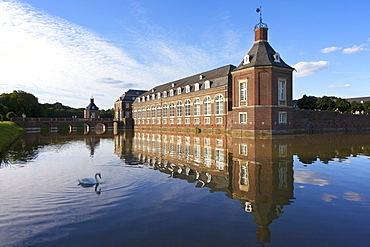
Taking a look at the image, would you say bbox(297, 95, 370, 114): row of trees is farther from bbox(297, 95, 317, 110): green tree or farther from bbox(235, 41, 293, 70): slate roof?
bbox(235, 41, 293, 70): slate roof

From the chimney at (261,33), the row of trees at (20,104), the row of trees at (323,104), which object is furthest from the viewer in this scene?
the row of trees at (20,104)

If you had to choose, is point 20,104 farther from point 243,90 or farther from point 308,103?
point 308,103

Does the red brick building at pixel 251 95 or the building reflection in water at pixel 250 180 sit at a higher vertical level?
the red brick building at pixel 251 95

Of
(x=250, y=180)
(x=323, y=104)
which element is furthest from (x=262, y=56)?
(x=323, y=104)

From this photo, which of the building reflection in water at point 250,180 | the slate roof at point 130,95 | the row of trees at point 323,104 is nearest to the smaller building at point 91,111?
the slate roof at point 130,95

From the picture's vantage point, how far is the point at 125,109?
274ft

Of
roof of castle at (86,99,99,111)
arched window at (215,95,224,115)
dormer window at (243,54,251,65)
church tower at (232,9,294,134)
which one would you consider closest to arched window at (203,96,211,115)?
arched window at (215,95,224,115)

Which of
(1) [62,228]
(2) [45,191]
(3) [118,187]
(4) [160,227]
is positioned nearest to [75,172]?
A: (2) [45,191]

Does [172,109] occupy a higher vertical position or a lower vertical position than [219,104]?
higher

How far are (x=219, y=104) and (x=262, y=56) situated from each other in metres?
11.5

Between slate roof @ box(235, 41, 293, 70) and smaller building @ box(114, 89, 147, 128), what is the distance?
52.8 metres

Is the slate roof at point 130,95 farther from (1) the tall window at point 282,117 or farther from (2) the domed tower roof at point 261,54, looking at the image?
(1) the tall window at point 282,117

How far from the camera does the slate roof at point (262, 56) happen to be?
33719mm

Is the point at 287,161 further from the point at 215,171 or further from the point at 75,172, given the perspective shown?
the point at 75,172
